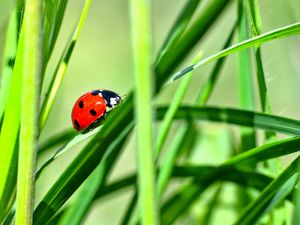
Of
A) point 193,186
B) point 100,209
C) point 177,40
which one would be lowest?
point 100,209

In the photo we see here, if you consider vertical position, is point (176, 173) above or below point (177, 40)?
below

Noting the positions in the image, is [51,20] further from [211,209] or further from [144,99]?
[211,209]

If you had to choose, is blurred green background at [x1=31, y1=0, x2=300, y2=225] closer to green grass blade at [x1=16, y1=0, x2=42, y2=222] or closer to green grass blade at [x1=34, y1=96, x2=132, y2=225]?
green grass blade at [x1=34, y1=96, x2=132, y2=225]

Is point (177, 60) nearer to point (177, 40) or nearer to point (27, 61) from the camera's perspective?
point (177, 40)

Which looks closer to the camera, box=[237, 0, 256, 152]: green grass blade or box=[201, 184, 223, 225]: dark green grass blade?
box=[237, 0, 256, 152]: green grass blade

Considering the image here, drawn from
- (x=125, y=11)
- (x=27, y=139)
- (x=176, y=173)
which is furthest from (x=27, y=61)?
(x=125, y=11)

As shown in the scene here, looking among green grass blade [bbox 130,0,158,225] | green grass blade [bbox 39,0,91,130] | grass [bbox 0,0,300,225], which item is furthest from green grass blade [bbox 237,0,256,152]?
green grass blade [bbox 130,0,158,225]
